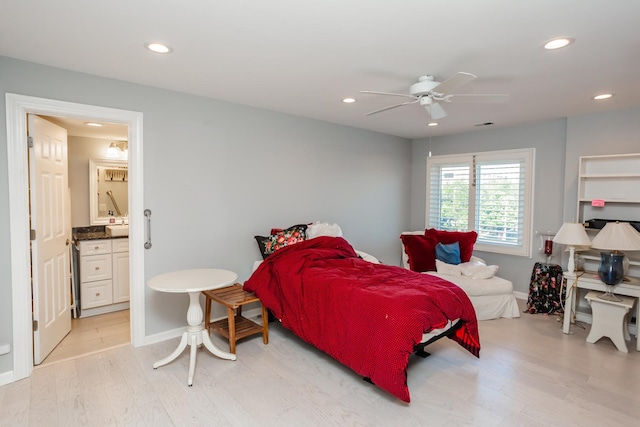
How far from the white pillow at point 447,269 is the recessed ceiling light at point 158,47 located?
3.73 metres

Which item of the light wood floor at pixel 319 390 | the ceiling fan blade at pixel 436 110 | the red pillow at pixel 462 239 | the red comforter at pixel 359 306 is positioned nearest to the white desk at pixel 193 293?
the light wood floor at pixel 319 390

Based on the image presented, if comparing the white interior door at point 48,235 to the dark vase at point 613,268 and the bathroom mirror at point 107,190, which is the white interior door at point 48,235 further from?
the dark vase at point 613,268

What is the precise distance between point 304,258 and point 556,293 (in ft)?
10.5

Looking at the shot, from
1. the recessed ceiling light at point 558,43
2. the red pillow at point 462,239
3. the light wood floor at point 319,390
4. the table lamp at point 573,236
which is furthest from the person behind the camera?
the red pillow at point 462,239

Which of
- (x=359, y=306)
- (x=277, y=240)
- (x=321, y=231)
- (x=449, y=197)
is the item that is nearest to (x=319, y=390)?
(x=359, y=306)

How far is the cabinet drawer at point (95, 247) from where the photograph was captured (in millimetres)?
4013

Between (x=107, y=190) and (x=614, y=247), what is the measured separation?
5843mm

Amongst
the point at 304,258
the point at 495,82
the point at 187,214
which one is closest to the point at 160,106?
the point at 187,214

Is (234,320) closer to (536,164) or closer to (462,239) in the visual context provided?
(462,239)

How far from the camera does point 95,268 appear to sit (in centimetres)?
409

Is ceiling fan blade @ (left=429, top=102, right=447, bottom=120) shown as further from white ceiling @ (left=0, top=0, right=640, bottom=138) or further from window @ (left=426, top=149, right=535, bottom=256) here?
window @ (left=426, top=149, right=535, bottom=256)

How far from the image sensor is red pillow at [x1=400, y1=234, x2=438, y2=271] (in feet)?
14.9

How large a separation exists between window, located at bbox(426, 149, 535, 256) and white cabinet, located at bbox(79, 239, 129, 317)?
4591 millimetres

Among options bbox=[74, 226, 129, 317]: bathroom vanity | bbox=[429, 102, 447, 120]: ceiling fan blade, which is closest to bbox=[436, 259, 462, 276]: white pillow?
bbox=[429, 102, 447, 120]: ceiling fan blade
